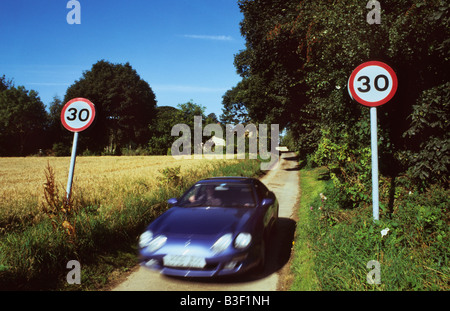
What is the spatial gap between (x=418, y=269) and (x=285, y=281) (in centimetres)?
167

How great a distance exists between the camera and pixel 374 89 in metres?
4.04

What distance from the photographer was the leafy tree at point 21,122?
46.5m

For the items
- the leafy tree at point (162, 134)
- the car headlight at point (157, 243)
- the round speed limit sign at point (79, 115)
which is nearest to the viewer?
the car headlight at point (157, 243)

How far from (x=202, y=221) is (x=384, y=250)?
2.60m

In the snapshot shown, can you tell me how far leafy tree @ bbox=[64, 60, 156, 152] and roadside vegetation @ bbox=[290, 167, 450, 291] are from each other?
156 ft

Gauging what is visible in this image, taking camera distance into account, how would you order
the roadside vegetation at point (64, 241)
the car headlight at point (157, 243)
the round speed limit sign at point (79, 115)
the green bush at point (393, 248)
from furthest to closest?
the round speed limit sign at point (79, 115)
the car headlight at point (157, 243)
the roadside vegetation at point (64, 241)
the green bush at point (393, 248)

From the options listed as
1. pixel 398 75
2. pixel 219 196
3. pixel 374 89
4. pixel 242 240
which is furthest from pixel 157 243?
pixel 398 75

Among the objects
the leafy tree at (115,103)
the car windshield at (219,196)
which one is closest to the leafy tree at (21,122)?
the leafy tree at (115,103)

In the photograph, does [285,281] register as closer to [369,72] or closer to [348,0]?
[369,72]

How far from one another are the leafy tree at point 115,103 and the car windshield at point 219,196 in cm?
4542

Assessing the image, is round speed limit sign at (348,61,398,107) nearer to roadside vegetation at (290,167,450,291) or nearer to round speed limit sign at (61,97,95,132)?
roadside vegetation at (290,167,450,291)

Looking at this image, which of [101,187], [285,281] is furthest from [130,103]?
[285,281]

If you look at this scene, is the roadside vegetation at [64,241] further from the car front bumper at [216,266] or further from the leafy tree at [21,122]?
the leafy tree at [21,122]

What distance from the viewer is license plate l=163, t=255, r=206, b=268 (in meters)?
3.42
